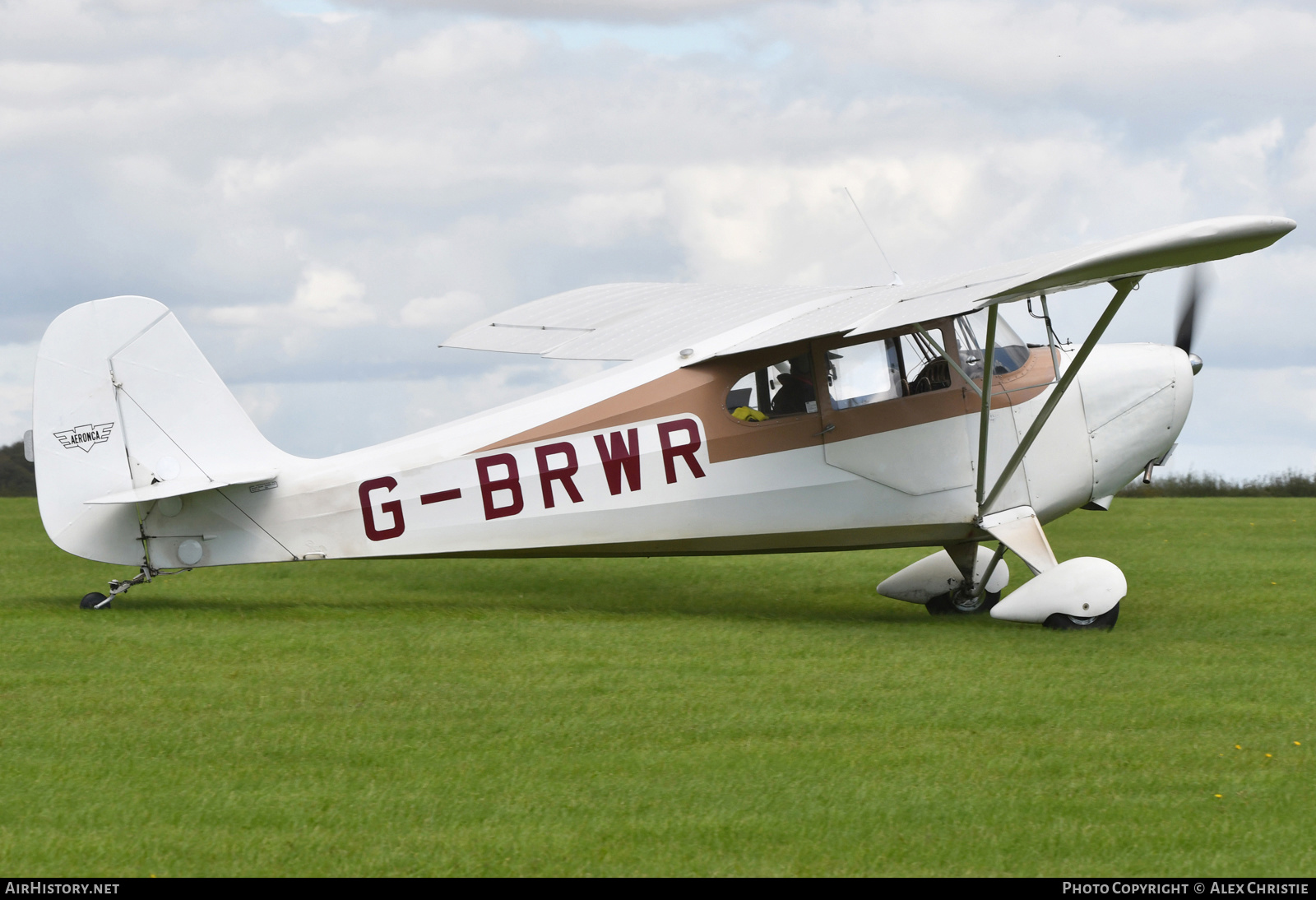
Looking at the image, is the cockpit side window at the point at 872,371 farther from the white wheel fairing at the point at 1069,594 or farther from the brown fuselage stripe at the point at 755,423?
the white wheel fairing at the point at 1069,594

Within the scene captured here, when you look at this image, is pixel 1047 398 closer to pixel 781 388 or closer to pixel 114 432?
pixel 781 388

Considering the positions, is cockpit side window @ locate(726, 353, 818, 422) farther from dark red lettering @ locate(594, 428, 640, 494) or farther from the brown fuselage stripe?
dark red lettering @ locate(594, 428, 640, 494)

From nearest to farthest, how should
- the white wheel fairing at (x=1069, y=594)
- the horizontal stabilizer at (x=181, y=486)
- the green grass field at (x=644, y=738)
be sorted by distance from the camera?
the green grass field at (x=644, y=738) < the white wheel fairing at (x=1069, y=594) < the horizontal stabilizer at (x=181, y=486)

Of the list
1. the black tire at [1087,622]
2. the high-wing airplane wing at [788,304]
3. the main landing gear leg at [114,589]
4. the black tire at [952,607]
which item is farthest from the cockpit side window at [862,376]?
the main landing gear leg at [114,589]

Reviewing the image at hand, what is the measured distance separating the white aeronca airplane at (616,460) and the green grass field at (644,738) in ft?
2.22

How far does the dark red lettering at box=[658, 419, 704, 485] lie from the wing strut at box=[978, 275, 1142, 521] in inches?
85.1

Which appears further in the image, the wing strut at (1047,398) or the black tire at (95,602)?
the black tire at (95,602)

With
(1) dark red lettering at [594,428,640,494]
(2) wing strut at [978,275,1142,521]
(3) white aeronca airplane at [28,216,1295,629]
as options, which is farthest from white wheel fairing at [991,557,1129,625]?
(1) dark red lettering at [594,428,640,494]

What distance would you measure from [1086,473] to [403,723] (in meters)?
6.28

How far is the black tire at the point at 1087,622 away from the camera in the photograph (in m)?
9.37

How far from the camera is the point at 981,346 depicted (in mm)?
10336

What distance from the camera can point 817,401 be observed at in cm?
1006
